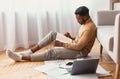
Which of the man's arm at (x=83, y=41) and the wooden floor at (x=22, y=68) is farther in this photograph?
the man's arm at (x=83, y=41)

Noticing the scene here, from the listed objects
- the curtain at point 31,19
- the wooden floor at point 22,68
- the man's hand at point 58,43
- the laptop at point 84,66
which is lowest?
the wooden floor at point 22,68

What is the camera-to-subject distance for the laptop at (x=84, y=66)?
2.38m

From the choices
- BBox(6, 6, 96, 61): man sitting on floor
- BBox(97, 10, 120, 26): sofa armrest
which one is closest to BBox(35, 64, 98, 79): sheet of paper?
BBox(6, 6, 96, 61): man sitting on floor

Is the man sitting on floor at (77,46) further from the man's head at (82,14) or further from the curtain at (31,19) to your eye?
the curtain at (31,19)

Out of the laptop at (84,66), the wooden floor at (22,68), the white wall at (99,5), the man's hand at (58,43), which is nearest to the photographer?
the laptop at (84,66)

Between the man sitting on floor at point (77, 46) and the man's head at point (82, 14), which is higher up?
the man's head at point (82, 14)

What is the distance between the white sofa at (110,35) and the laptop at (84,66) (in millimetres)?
197

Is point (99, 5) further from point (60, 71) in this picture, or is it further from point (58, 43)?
point (60, 71)

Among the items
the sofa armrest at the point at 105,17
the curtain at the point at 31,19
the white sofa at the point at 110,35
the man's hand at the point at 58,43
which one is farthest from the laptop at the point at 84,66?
the curtain at the point at 31,19

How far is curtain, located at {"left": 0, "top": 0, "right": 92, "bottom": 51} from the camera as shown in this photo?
3.68 metres

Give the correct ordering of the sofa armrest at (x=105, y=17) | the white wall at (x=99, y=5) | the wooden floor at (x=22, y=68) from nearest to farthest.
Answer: the wooden floor at (x=22, y=68) → the sofa armrest at (x=105, y=17) → the white wall at (x=99, y=5)

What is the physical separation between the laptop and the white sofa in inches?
7.8

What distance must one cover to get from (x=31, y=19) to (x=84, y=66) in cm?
174

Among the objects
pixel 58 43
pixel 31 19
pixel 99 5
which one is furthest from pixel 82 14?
pixel 99 5
